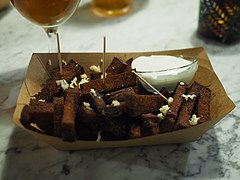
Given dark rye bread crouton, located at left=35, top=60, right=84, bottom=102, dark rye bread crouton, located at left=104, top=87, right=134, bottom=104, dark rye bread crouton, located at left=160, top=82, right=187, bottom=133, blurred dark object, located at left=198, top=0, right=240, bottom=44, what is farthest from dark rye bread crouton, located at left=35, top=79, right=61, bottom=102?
blurred dark object, located at left=198, top=0, right=240, bottom=44

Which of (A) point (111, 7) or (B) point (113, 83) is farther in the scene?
(A) point (111, 7)

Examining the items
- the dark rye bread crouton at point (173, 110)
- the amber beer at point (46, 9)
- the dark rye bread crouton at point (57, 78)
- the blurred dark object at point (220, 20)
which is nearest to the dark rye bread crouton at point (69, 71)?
the dark rye bread crouton at point (57, 78)

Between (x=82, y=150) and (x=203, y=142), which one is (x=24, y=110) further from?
(x=203, y=142)

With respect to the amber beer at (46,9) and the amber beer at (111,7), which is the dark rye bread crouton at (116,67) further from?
the amber beer at (111,7)

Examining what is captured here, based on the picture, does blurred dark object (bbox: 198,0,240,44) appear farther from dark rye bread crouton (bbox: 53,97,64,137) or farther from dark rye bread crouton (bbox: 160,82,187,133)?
dark rye bread crouton (bbox: 53,97,64,137)

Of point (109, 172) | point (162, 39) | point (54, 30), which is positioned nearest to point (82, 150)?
point (109, 172)

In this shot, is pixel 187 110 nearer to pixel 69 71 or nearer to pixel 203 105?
pixel 203 105

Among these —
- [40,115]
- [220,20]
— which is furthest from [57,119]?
[220,20]
